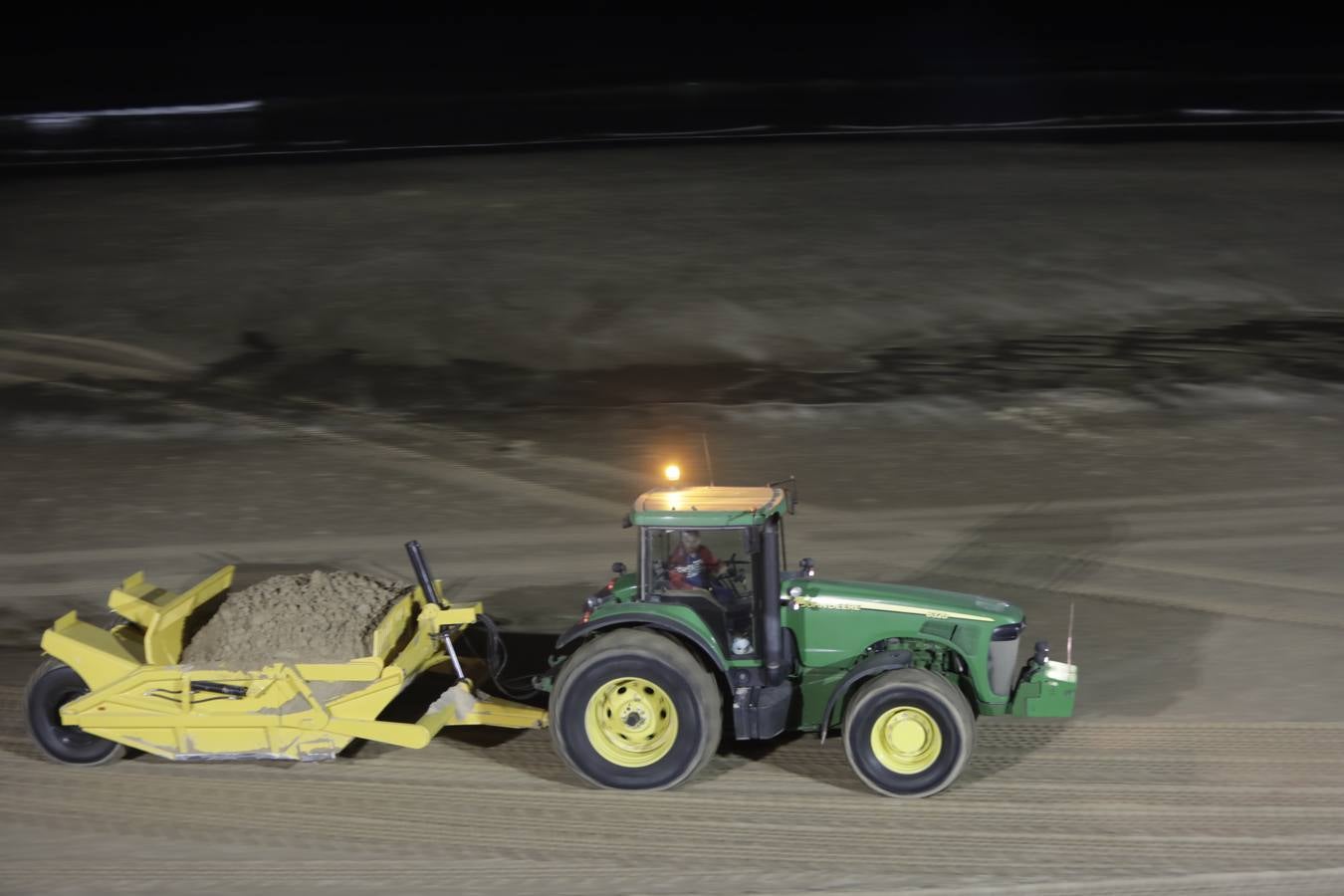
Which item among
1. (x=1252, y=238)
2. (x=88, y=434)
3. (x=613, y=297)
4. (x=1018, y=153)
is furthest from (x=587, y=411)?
(x=1018, y=153)

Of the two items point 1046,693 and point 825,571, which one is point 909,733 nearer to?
point 1046,693

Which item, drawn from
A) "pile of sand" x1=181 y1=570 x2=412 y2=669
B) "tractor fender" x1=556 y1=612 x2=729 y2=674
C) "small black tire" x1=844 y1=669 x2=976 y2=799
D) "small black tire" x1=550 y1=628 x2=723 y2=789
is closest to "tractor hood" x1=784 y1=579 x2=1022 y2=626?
"small black tire" x1=844 y1=669 x2=976 y2=799

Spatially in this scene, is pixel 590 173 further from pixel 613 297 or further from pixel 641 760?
pixel 641 760

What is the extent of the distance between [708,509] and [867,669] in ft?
3.12

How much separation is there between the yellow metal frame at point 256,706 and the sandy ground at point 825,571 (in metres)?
0.25

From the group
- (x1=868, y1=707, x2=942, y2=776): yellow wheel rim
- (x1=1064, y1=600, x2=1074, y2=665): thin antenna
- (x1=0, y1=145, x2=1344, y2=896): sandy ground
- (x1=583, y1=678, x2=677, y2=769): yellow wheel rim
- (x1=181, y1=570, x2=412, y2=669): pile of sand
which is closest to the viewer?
(x1=0, y1=145, x2=1344, y2=896): sandy ground

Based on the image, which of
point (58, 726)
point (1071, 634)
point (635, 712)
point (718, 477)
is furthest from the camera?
point (718, 477)

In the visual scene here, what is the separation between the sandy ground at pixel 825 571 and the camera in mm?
6164

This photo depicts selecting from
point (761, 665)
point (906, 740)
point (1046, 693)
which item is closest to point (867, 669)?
point (906, 740)

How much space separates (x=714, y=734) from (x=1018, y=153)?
17.9 m

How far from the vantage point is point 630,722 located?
6645 millimetres

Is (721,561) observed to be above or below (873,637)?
above

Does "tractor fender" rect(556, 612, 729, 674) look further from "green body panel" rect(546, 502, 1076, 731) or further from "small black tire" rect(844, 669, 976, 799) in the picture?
"small black tire" rect(844, 669, 976, 799)

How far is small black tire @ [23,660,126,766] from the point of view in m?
7.05
